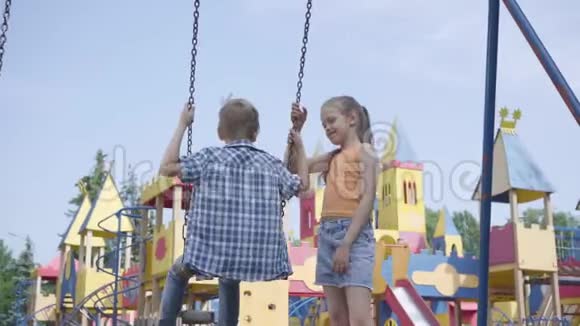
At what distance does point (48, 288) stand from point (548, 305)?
1098 inches

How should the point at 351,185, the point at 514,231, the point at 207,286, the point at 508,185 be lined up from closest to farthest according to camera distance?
the point at 351,185
the point at 207,286
the point at 514,231
the point at 508,185

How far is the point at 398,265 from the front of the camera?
378 inches

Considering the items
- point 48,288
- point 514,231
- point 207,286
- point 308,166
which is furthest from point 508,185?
point 48,288

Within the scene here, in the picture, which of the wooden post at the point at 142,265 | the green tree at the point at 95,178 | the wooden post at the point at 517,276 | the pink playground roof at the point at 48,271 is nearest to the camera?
the wooden post at the point at 517,276

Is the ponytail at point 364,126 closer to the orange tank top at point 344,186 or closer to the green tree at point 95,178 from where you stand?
the orange tank top at point 344,186

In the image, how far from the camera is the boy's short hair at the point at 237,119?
274 centimetres

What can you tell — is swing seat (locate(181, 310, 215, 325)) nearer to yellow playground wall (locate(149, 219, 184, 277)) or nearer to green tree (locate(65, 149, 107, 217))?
yellow playground wall (locate(149, 219, 184, 277))

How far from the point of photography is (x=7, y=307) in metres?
32.3

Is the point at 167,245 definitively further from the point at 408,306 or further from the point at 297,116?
the point at 297,116

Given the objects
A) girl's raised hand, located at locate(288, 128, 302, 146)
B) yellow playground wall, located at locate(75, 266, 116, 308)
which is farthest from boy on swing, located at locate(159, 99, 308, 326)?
yellow playground wall, located at locate(75, 266, 116, 308)

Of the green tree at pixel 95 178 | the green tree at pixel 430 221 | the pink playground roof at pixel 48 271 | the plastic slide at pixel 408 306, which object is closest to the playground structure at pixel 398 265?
the plastic slide at pixel 408 306

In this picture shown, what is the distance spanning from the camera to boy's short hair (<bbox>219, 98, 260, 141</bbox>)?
274cm

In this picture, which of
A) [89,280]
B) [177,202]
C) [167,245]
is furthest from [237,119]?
[89,280]

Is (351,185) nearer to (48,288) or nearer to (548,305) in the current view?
(548,305)
